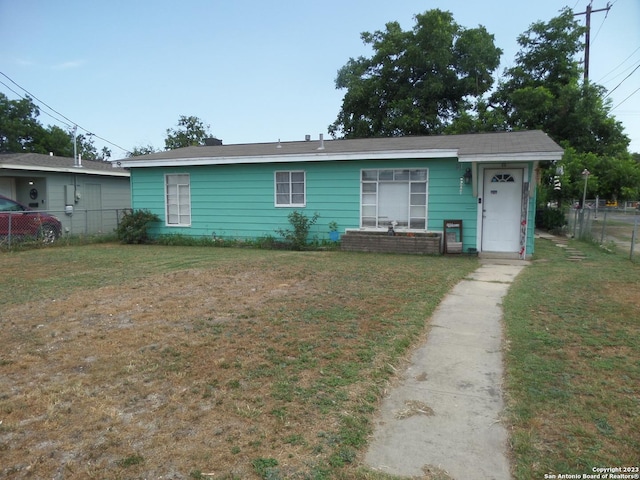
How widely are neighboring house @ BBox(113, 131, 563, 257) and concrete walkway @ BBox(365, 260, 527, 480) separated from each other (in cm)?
619

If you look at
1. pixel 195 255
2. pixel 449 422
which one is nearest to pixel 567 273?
pixel 449 422

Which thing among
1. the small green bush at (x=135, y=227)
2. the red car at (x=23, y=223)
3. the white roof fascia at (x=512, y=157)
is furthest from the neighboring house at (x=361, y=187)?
the red car at (x=23, y=223)

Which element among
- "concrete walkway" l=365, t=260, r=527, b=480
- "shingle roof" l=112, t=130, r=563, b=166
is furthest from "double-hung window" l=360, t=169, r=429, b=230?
"concrete walkway" l=365, t=260, r=527, b=480

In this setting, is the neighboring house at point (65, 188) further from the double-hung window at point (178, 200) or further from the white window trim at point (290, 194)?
the white window trim at point (290, 194)

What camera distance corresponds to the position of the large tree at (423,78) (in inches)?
939

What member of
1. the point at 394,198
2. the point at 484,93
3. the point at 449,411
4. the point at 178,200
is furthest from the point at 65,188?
the point at 484,93

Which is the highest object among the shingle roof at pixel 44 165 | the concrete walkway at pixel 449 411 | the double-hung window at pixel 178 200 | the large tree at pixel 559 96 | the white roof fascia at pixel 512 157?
the large tree at pixel 559 96

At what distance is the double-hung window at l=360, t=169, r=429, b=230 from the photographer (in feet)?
38.0

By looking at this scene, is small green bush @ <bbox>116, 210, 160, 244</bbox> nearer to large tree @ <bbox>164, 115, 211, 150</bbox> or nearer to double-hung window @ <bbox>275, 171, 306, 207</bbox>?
double-hung window @ <bbox>275, 171, 306, 207</bbox>

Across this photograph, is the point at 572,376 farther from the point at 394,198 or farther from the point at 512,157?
the point at 394,198

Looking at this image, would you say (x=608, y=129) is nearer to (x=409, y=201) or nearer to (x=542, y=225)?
(x=542, y=225)

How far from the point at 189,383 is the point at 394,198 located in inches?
367

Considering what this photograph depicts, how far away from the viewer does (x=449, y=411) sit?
9.85 feet

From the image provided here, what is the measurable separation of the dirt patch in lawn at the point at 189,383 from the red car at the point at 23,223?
7.88 meters
